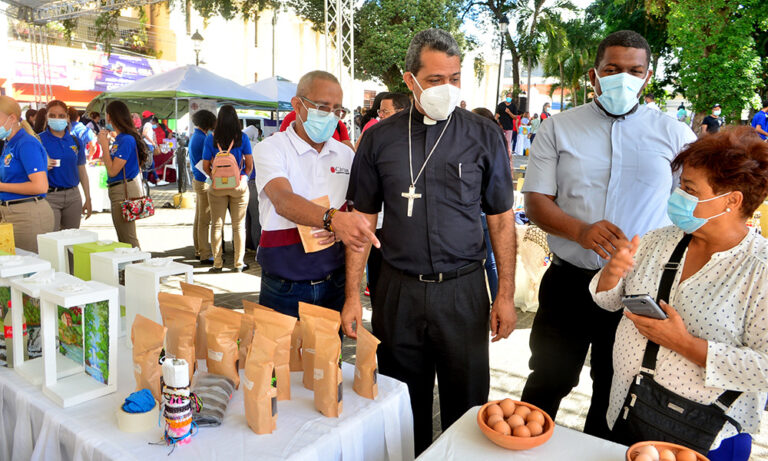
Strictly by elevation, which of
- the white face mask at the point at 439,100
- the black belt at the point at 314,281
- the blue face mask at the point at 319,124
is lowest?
the black belt at the point at 314,281

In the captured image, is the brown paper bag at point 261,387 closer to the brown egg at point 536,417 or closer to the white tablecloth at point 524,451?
the white tablecloth at point 524,451

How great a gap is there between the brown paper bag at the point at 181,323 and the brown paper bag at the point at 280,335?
231mm

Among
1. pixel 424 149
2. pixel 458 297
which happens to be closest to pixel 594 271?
pixel 458 297

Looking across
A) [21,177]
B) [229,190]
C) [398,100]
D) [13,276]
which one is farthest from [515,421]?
[229,190]

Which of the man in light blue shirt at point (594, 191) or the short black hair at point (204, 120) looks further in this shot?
the short black hair at point (204, 120)

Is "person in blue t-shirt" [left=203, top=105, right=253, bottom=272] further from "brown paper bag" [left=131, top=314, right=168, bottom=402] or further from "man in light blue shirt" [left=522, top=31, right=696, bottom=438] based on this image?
"brown paper bag" [left=131, top=314, right=168, bottom=402]

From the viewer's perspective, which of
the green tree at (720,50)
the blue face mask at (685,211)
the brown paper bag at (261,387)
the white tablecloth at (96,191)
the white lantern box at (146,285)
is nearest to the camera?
the brown paper bag at (261,387)

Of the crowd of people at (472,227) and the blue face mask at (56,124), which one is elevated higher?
the blue face mask at (56,124)

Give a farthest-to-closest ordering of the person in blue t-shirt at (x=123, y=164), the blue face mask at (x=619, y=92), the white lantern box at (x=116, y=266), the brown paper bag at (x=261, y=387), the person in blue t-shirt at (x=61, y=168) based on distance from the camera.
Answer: the person in blue t-shirt at (x=123, y=164), the person in blue t-shirt at (x=61, y=168), the blue face mask at (x=619, y=92), the white lantern box at (x=116, y=266), the brown paper bag at (x=261, y=387)

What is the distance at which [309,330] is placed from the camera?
1639 mm

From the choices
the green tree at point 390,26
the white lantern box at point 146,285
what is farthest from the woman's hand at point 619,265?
the green tree at point 390,26

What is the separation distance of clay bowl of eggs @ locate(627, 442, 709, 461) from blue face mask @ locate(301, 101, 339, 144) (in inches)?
60.4

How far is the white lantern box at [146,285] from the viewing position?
187 cm

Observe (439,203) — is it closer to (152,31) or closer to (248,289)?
(248,289)
